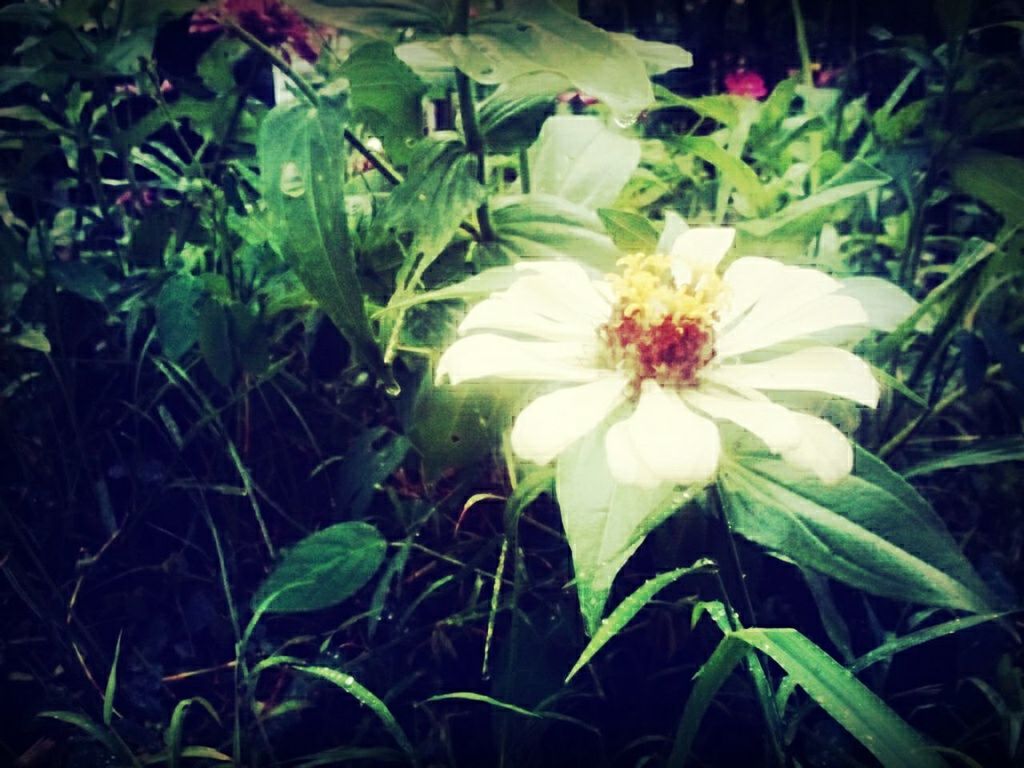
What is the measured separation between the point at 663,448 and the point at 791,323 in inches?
5.9

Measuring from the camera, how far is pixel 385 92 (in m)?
0.55

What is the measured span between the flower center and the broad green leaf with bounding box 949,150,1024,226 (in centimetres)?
29

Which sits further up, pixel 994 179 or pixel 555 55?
pixel 555 55

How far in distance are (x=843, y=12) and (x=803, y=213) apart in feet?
1.38

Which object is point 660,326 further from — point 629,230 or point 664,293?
point 629,230

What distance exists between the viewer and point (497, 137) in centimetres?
56

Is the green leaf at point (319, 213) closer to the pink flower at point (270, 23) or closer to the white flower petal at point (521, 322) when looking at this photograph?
the white flower petal at point (521, 322)

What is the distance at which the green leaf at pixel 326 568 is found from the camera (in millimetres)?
543

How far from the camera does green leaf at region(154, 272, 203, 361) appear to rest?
632 mm

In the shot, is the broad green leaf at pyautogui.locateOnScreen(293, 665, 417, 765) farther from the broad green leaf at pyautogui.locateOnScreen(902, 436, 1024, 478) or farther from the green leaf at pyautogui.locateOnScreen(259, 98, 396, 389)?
the broad green leaf at pyautogui.locateOnScreen(902, 436, 1024, 478)

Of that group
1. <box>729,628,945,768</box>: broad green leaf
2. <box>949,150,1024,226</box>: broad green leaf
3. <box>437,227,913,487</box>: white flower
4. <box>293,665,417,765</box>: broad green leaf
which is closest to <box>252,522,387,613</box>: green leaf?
<box>293,665,417,765</box>: broad green leaf

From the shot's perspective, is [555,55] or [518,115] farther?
[518,115]

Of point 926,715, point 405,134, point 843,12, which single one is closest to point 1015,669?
point 926,715

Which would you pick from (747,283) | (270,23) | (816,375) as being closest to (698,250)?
(747,283)
